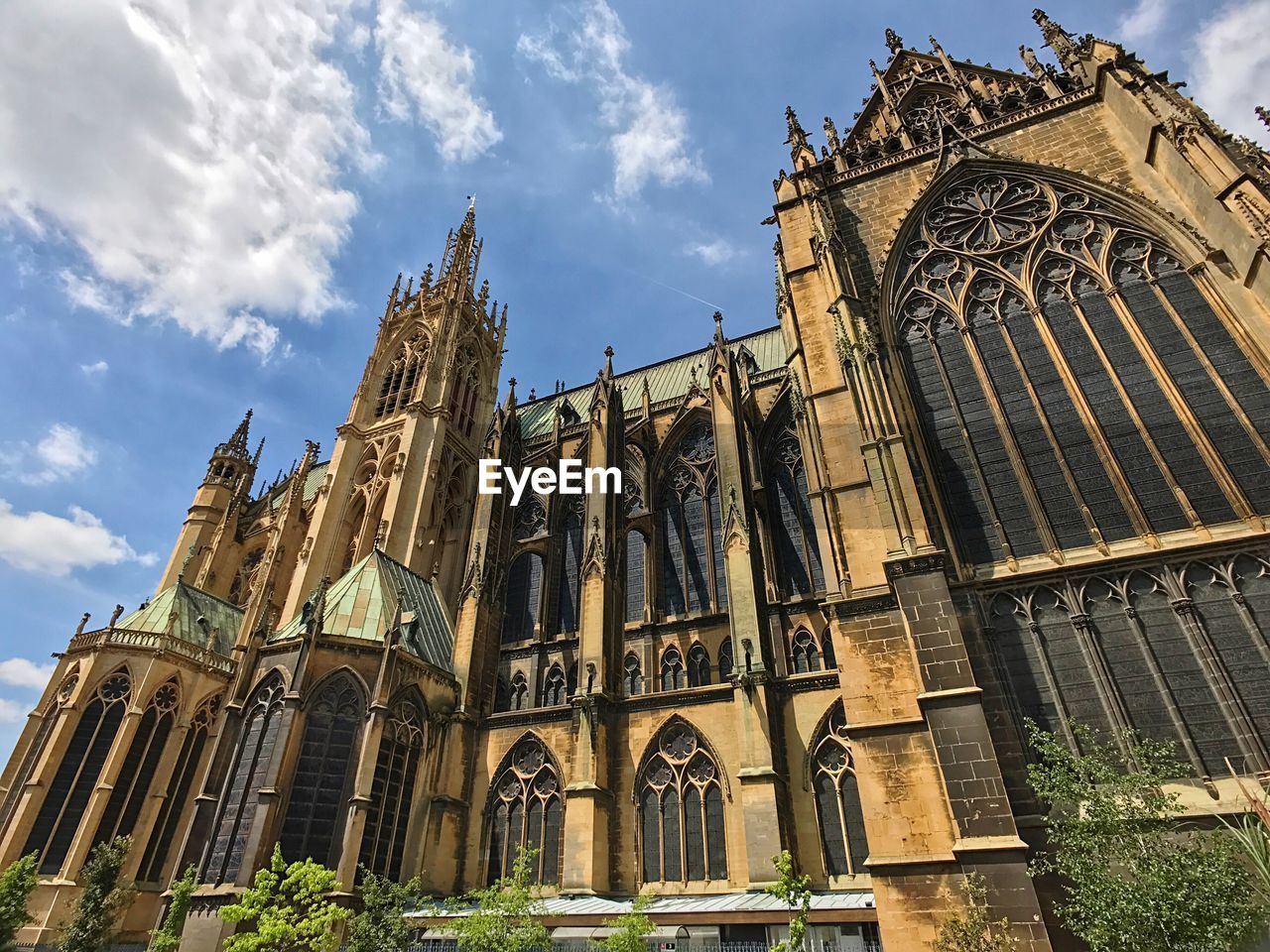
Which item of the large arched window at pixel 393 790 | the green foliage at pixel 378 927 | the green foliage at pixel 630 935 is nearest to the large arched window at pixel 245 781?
the large arched window at pixel 393 790

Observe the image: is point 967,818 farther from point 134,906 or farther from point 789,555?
point 134,906

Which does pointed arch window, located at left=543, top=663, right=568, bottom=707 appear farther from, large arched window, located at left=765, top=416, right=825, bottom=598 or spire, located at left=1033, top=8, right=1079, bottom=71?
spire, located at left=1033, top=8, right=1079, bottom=71

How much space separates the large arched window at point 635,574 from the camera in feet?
83.4

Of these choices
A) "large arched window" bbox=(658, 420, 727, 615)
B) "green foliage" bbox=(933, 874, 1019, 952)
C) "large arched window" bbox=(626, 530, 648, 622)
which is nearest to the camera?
"green foliage" bbox=(933, 874, 1019, 952)

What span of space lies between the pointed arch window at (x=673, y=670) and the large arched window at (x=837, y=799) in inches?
220

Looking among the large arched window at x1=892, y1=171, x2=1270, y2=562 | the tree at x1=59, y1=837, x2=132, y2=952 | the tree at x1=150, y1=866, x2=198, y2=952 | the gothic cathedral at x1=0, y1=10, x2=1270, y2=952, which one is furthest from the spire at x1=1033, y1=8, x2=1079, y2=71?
the tree at x1=59, y1=837, x2=132, y2=952

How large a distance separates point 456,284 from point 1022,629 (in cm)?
3548

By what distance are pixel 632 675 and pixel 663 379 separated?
17765 mm

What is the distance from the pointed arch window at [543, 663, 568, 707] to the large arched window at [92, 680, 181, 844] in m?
13.5

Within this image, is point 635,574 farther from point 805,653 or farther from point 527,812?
point 527,812

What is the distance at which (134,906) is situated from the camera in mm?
22328

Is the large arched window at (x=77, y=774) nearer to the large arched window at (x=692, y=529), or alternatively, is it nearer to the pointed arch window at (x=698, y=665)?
the large arched window at (x=692, y=529)

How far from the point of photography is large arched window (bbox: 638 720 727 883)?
19172mm

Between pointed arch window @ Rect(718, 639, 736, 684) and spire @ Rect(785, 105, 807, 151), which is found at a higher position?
spire @ Rect(785, 105, 807, 151)
